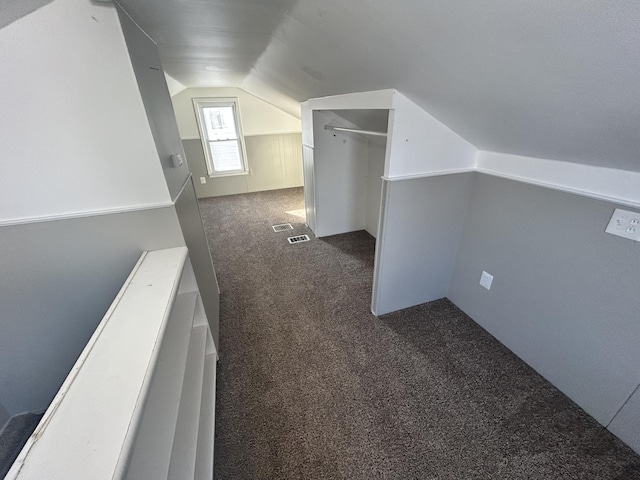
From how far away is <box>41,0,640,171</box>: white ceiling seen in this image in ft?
2.23

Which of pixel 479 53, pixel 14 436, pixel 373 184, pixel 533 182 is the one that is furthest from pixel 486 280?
pixel 14 436

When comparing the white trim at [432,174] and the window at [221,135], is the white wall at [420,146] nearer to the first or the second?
the white trim at [432,174]

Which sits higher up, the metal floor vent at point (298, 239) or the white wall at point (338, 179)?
the white wall at point (338, 179)

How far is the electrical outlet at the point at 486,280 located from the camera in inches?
76.3

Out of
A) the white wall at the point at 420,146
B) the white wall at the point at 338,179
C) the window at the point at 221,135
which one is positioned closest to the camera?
A: the white wall at the point at 420,146

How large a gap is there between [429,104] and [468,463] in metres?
1.87

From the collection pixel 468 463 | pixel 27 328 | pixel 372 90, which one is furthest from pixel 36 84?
pixel 468 463

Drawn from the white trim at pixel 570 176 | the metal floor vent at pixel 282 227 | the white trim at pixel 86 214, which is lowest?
the metal floor vent at pixel 282 227

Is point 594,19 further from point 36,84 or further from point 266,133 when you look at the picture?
point 266,133

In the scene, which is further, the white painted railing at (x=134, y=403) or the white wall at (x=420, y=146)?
the white wall at (x=420, y=146)

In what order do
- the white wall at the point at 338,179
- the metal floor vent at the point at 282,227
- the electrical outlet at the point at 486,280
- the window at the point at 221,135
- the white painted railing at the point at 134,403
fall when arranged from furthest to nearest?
the window at the point at 221,135, the metal floor vent at the point at 282,227, the white wall at the point at 338,179, the electrical outlet at the point at 486,280, the white painted railing at the point at 134,403

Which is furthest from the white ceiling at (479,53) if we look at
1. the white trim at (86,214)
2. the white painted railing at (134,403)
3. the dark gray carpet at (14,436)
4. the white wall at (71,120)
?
the dark gray carpet at (14,436)

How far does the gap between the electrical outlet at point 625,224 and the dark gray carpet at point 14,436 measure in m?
3.17

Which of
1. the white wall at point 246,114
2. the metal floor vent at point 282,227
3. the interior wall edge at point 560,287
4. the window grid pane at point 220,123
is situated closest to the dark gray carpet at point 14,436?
the metal floor vent at point 282,227
